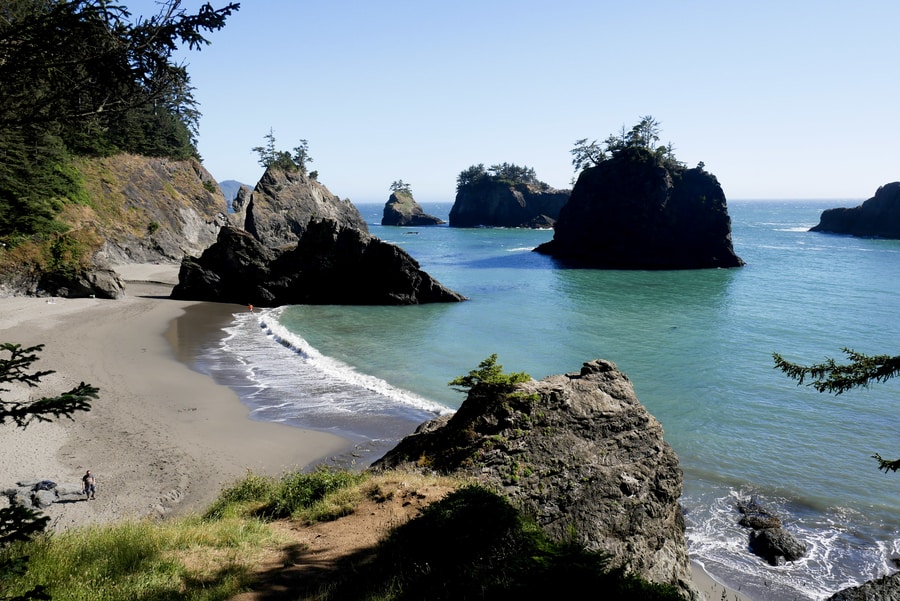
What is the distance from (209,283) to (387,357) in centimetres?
2241

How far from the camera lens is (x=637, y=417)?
40.2 feet

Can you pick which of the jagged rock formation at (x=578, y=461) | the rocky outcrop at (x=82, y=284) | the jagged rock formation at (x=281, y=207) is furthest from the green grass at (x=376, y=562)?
the jagged rock formation at (x=281, y=207)

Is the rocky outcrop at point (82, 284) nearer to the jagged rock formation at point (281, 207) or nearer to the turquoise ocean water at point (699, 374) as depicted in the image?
the turquoise ocean water at point (699, 374)

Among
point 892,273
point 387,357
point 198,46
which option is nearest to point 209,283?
point 387,357

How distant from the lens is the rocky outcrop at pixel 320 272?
1848 inches

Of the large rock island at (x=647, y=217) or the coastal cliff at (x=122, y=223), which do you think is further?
the large rock island at (x=647, y=217)

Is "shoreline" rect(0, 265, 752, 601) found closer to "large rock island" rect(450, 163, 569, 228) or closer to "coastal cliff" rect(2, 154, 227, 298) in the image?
"coastal cliff" rect(2, 154, 227, 298)

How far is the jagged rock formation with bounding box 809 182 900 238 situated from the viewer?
370ft

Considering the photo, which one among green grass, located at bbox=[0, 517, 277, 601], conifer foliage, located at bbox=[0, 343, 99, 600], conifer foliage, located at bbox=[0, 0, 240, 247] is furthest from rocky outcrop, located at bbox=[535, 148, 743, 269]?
conifer foliage, located at bbox=[0, 343, 99, 600]

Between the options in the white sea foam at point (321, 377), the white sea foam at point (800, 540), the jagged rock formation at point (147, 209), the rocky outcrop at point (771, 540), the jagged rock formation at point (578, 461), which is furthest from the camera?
the jagged rock formation at point (147, 209)

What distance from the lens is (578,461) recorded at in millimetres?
10781

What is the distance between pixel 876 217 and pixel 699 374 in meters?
118

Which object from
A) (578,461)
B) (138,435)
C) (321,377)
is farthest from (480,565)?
(321,377)

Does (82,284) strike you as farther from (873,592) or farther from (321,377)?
(873,592)
